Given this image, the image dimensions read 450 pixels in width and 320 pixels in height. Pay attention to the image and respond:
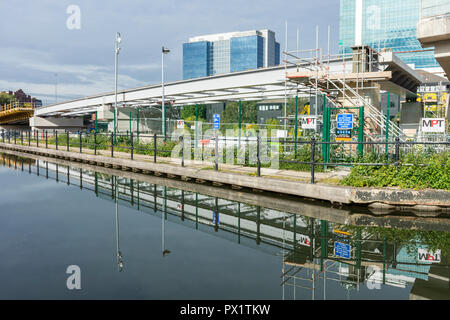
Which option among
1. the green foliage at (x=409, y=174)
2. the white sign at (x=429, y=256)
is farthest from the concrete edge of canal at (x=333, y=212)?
the white sign at (x=429, y=256)

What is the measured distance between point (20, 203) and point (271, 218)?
635cm

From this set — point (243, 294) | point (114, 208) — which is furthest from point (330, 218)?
point (114, 208)

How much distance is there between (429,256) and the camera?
5715 millimetres

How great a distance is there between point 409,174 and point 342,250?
448 centimetres

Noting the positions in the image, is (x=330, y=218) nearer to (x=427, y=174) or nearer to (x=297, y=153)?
(x=427, y=174)

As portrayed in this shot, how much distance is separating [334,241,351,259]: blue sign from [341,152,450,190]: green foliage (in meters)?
3.55

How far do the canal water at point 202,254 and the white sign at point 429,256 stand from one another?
0.05ft

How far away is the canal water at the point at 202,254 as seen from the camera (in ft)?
15.0

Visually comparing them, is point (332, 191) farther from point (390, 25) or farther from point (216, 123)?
point (390, 25)

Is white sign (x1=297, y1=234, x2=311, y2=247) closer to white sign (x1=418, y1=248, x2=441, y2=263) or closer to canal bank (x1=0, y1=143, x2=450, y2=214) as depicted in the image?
white sign (x1=418, y1=248, x2=441, y2=263)

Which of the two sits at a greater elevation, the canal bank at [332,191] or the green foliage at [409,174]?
the green foliage at [409,174]

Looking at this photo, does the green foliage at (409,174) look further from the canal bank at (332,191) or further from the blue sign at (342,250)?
the blue sign at (342,250)

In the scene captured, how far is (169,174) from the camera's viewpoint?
14.8 meters

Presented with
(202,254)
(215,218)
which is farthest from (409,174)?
(202,254)
